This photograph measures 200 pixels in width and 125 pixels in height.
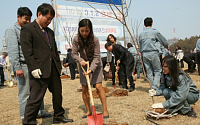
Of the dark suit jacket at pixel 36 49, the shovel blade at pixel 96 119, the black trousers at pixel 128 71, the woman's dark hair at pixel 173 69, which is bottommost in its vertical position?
the shovel blade at pixel 96 119

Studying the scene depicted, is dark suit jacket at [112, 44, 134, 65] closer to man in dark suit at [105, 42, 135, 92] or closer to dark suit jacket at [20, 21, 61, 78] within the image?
man in dark suit at [105, 42, 135, 92]

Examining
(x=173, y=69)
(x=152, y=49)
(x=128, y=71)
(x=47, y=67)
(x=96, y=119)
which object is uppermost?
(x=152, y=49)

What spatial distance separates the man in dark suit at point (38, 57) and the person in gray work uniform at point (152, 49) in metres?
2.61

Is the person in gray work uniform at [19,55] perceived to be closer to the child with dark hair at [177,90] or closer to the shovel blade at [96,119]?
the shovel blade at [96,119]

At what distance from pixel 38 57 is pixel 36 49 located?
0.38 feet

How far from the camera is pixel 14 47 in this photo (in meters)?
2.73

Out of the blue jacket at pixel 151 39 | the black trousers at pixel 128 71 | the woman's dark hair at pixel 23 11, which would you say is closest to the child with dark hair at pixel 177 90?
the blue jacket at pixel 151 39

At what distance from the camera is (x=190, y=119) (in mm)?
2623

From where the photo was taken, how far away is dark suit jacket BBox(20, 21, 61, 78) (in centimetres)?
240

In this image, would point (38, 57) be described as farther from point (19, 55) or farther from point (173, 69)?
point (173, 69)

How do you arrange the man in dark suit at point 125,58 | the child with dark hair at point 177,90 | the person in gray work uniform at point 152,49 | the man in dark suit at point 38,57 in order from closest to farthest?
the man in dark suit at point 38,57, the child with dark hair at point 177,90, the person in gray work uniform at point 152,49, the man in dark suit at point 125,58

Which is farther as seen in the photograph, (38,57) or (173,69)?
(173,69)

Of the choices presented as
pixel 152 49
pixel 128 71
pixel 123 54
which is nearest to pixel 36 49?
pixel 152 49

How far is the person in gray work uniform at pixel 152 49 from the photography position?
447cm
